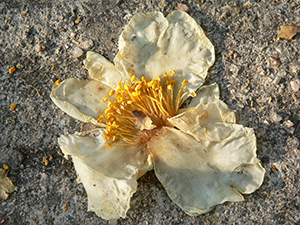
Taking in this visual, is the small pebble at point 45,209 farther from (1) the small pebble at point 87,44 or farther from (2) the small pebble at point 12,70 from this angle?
(1) the small pebble at point 87,44

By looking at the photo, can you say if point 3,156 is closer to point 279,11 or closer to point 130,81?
point 130,81

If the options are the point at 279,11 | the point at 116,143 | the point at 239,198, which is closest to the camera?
the point at 239,198

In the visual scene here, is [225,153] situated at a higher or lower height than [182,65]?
lower

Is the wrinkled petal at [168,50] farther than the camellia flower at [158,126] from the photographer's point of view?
Yes

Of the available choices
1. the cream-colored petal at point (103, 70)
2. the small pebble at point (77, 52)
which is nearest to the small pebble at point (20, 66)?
the small pebble at point (77, 52)

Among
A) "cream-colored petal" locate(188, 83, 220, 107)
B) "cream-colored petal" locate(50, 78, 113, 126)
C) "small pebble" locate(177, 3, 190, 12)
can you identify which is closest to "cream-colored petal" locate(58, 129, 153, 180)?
"cream-colored petal" locate(50, 78, 113, 126)

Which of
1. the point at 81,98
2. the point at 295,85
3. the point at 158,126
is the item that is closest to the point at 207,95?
the point at 158,126

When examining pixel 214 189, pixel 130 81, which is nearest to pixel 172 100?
pixel 130 81
